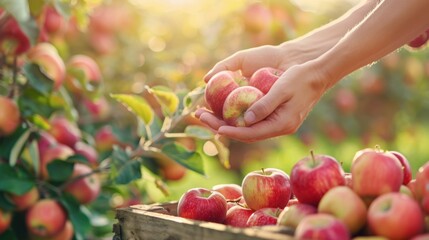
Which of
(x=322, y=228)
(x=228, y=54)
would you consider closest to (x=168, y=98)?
(x=322, y=228)

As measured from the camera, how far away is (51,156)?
269cm

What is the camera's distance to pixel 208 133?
251 cm

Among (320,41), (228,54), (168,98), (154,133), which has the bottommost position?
(154,133)

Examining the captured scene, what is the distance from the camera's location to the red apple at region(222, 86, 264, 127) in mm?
1949

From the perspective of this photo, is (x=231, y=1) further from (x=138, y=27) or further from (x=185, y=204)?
(x=185, y=204)

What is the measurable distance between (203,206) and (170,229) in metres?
0.19

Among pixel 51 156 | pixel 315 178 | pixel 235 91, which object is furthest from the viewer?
pixel 51 156

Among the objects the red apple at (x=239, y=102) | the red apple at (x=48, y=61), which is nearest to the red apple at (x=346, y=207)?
the red apple at (x=239, y=102)

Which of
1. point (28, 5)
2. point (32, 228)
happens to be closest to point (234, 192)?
point (32, 228)

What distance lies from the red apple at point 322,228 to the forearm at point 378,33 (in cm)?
59

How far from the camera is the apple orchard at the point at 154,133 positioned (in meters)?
1.53

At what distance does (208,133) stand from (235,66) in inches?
13.2

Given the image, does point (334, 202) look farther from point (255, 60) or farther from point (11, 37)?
Result: point (11, 37)

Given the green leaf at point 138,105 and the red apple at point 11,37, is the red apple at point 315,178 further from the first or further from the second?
the red apple at point 11,37
